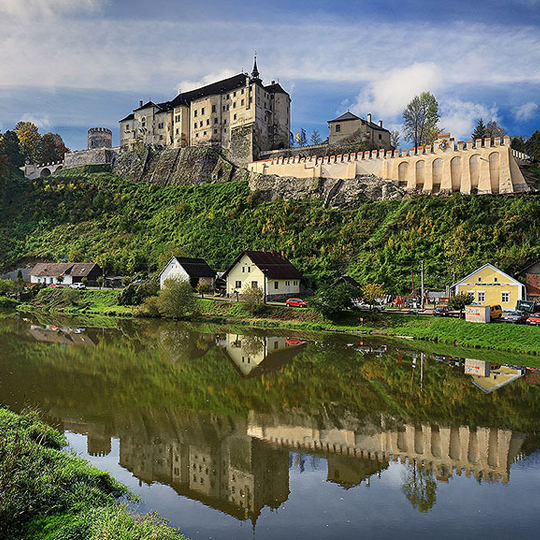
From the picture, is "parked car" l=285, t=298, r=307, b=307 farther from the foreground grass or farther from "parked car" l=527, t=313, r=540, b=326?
the foreground grass

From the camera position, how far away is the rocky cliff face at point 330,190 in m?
52.2

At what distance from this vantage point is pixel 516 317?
27.6 m

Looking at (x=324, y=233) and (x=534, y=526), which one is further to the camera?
(x=324, y=233)

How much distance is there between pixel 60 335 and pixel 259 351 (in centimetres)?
1640

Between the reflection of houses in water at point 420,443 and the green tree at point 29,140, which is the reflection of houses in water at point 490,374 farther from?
the green tree at point 29,140

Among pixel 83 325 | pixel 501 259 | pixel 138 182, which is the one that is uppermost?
pixel 138 182

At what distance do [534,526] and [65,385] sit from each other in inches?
680

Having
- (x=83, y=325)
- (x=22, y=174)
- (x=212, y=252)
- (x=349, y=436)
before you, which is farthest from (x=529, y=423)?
(x=22, y=174)

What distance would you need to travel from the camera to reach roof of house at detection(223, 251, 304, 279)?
4025 centimetres

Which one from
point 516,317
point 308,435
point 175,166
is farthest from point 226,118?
point 308,435

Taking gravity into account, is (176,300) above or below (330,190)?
below

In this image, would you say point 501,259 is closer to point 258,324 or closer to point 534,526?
point 258,324

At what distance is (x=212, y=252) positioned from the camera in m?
52.9

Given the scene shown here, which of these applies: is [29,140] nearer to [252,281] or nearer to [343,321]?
[252,281]
